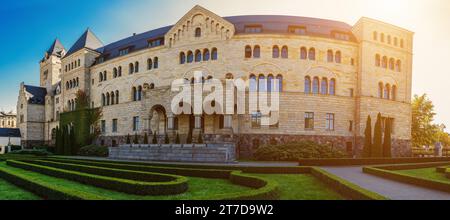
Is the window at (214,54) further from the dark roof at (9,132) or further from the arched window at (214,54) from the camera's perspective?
the dark roof at (9,132)

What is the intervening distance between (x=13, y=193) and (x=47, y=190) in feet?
9.68

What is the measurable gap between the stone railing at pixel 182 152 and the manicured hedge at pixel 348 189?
11.7 m

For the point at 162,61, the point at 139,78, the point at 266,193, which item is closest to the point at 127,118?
the point at 139,78

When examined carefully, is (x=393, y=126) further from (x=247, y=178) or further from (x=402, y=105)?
(x=247, y=178)

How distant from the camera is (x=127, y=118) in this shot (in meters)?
43.5

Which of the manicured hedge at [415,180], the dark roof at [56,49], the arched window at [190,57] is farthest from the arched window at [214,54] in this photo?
the dark roof at [56,49]

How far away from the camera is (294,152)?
2761 cm

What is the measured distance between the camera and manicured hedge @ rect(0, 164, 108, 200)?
8617 mm

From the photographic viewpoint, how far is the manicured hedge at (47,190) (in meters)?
8.62

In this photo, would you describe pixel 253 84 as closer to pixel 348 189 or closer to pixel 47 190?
pixel 348 189

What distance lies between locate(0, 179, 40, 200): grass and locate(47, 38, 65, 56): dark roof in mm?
64437

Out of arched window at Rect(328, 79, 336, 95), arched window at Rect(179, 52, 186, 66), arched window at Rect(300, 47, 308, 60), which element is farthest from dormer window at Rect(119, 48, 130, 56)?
arched window at Rect(328, 79, 336, 95)
